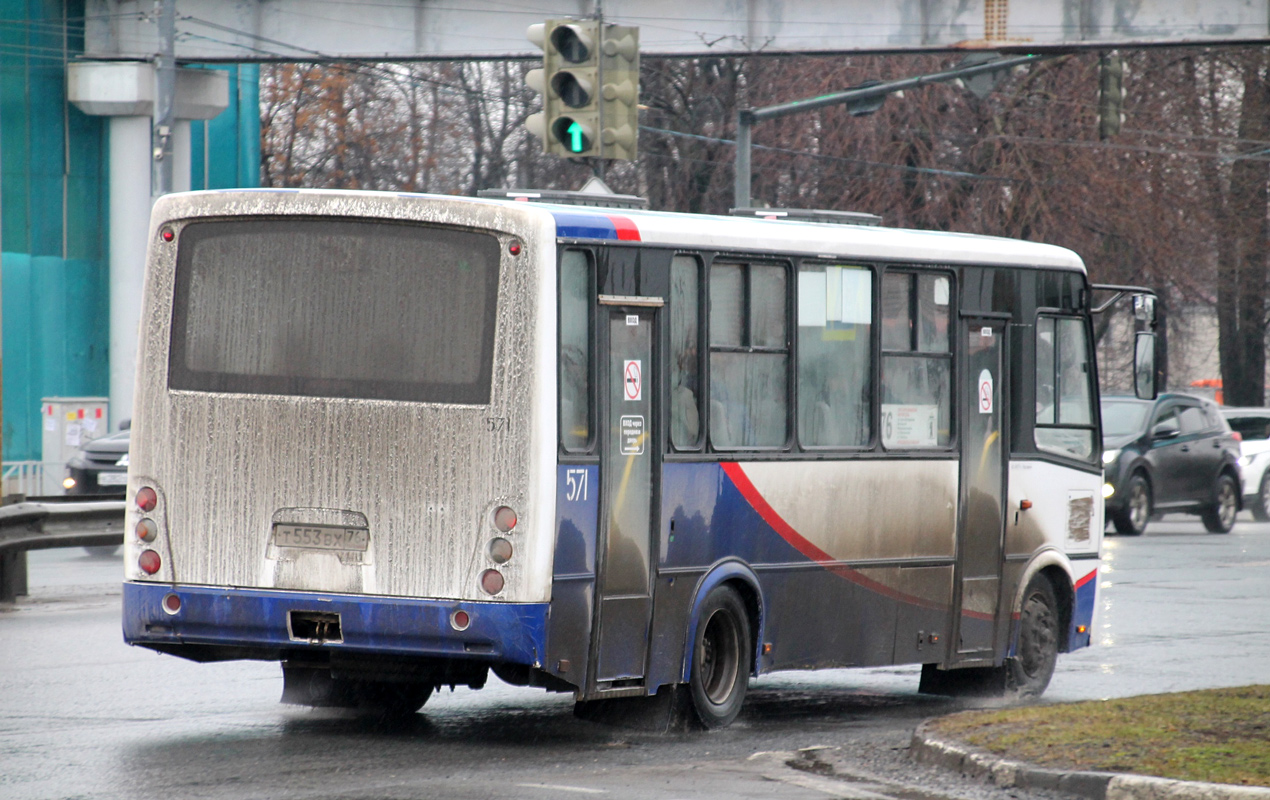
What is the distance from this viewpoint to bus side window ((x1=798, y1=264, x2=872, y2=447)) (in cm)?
995

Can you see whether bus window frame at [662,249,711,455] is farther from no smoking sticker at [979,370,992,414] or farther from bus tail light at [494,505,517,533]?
no smoking sticker at [979,370,992,414]

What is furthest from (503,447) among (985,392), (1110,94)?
(1110,94)

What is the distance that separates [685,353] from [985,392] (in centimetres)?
250

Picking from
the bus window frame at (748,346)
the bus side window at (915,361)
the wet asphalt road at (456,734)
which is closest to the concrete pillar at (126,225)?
the wet asphalt road at (456,734)

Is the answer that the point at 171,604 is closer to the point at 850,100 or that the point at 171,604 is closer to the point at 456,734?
the point at 456,734

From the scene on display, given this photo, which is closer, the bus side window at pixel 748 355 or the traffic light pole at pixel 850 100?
the bus side window at pixel 748 355

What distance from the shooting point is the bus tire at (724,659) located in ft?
31.0

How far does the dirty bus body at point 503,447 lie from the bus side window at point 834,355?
0.5 inches

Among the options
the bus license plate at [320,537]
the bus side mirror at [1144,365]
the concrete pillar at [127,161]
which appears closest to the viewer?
the bus license plate at [320,537]

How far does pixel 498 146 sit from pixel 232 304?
37.9 meters

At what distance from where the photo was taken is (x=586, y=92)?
14.6 meters

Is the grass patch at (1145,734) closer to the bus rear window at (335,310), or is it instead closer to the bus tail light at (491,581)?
the bus tail light at (491,581)

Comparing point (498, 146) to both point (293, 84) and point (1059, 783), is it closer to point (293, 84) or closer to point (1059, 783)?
point (293, 84)

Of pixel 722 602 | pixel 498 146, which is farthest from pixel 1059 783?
pixel 498 146
